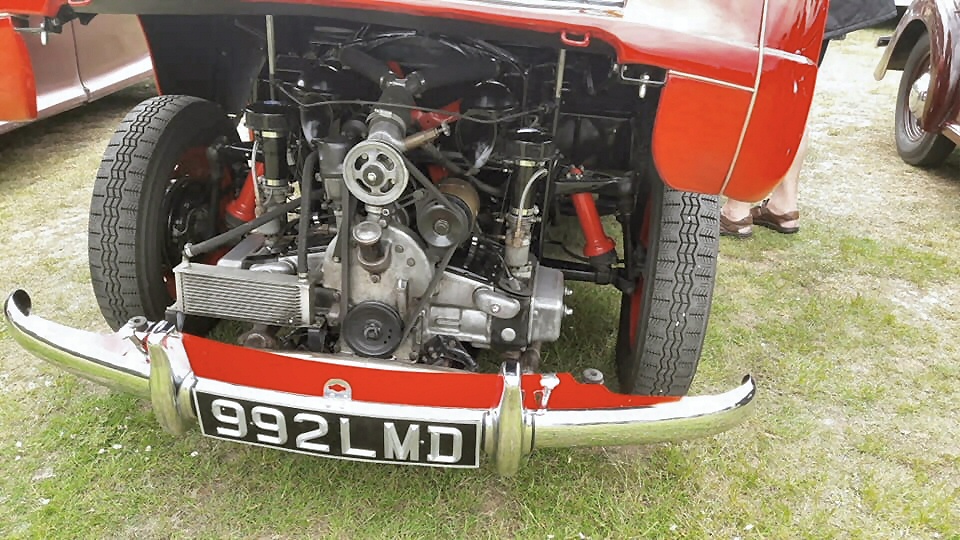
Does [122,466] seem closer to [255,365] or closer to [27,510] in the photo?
[27,510]

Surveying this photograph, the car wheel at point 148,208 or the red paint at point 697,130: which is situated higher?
the red paint at point 697,130

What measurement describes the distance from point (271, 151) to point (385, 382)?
77 cm

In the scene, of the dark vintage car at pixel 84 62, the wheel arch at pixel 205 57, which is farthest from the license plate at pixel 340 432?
the dark vintage car at pixel 84 62

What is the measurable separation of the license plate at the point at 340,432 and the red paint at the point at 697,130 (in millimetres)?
709

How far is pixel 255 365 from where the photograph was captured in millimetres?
1760

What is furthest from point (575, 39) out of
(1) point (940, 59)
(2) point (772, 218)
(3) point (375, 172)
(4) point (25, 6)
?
(1) point (940, 59)

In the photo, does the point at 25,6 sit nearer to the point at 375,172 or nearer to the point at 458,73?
the point at 375,172

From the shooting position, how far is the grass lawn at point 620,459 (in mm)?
1946

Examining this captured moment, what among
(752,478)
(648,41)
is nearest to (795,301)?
(752,478)

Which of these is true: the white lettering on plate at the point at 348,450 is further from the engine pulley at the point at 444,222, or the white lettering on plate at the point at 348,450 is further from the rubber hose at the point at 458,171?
→ the rubber hose at the point at 458,171

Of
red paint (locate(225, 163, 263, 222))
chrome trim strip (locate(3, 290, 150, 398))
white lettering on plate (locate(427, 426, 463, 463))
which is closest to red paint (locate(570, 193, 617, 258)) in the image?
white lettering on plate (locate(427, 426, 463, 463))

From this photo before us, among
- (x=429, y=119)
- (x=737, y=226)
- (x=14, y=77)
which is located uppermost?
(x=14, y=77)

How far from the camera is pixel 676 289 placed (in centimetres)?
203

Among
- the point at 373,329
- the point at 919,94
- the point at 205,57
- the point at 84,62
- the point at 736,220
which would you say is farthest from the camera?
the point at 919,94
